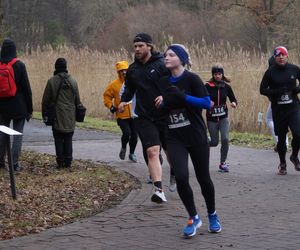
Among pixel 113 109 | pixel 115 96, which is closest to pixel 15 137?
pixel 113 109

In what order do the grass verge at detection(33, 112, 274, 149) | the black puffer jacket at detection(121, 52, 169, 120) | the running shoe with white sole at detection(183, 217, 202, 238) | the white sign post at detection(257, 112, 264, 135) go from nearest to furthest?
the running shoe with white sole at detection(183, 217, 202, 238)
the black puffer jacket at detection(121, 52, 169, 120)
the grass verge at detection(33, 112, 274, 149)
the white sign post at detection(257, 112, 264, 135)

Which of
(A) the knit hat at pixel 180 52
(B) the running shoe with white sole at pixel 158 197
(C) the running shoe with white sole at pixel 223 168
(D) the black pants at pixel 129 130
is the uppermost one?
(A) the knit hat at pixel 180 52

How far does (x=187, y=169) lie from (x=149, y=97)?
5.97ft

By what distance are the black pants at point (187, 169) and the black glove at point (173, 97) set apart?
420mm

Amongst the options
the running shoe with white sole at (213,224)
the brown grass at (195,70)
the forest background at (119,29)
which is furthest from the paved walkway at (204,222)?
the forest background at (119,29)

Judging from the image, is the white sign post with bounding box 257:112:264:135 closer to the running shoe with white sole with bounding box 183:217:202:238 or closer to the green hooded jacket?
the green hooded jacket

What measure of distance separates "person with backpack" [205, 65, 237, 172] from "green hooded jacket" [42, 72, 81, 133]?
219 centimetres

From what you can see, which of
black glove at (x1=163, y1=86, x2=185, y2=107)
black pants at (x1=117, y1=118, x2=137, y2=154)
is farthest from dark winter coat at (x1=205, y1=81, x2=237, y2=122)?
black glove at (x1=163, y1=86, x2=185, y2=107)

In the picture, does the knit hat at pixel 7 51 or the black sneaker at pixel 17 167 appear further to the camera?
the black sneaker at pixel 17 167

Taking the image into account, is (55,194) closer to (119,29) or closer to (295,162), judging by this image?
(295,162)

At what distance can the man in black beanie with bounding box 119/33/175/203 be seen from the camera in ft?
28.1

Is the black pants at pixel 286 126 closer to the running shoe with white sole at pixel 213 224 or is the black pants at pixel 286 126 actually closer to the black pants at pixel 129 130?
the black pants at pixel 129 130

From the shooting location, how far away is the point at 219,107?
11250mm

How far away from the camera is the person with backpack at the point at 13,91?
10258mm
